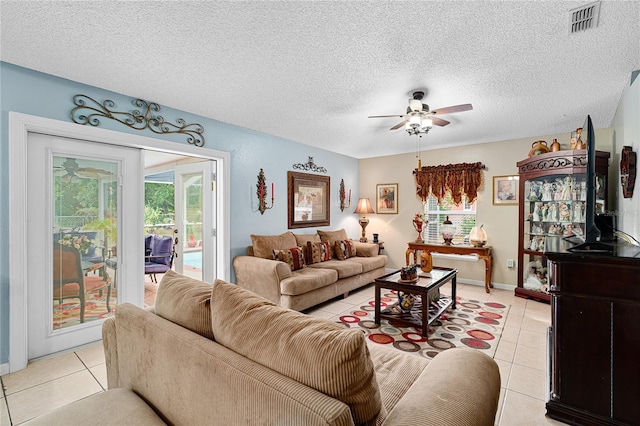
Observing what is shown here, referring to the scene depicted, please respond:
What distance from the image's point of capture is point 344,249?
4957mm

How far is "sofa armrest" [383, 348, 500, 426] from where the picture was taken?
36.5 inches

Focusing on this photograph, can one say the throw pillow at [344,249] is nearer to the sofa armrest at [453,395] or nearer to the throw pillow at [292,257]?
the throw pillow at [292,257]

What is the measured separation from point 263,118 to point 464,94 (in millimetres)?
2233

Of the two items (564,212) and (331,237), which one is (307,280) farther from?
(564,212)

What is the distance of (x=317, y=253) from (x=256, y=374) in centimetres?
368

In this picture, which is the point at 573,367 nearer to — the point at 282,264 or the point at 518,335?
the point at 518,335

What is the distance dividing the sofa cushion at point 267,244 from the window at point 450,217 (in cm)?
282

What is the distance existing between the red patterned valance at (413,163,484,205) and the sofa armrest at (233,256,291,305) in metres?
2.81

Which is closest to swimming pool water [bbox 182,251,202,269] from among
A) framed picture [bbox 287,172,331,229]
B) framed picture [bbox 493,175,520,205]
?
framed picture [bbox 287,172,331,229]

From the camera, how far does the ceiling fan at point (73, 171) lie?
2.70m

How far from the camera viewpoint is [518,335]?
304cm

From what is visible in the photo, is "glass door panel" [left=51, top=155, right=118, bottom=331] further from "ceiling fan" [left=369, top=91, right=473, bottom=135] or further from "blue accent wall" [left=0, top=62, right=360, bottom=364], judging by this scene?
"ceiling fan" [left=369, top=91, right=473, bottom=135]

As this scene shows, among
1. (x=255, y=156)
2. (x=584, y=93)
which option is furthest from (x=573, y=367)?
(x=255, y=156)

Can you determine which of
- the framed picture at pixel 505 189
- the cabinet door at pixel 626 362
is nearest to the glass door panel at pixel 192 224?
the cabinet door at pixel 626 362
